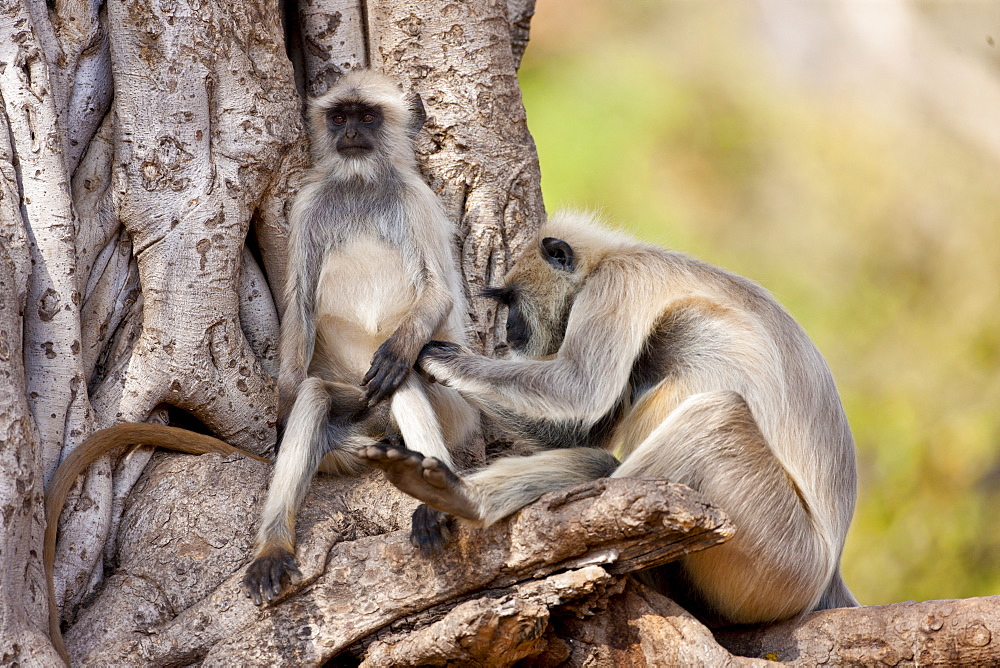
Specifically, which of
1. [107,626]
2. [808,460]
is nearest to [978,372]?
[808,460]

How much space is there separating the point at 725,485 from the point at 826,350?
4035 mm

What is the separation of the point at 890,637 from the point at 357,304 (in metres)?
1.86

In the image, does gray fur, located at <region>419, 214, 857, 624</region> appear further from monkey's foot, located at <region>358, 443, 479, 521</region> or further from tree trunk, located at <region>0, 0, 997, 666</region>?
tree trunk, located at <region>0, 0, 997, 666</region>

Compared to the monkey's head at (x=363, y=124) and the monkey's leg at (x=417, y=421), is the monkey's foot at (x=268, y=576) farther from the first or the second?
the monkey's head at (x=363, y=124)

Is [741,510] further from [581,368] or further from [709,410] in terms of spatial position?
[581,368]

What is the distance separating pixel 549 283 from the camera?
9.88ft

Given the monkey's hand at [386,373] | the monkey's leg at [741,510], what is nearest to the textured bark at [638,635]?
the monkey's leg at [741,510]

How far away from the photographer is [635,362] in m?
2.89

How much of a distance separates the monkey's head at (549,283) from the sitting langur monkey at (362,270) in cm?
24

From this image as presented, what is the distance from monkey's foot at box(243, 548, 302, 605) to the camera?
2518 mm

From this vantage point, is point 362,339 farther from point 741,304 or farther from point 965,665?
point 965,665

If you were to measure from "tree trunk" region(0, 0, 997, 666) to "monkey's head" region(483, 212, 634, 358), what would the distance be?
18.7 inches

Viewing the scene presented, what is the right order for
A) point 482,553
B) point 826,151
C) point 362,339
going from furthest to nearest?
point 826,151
point 362,339
point 482,553

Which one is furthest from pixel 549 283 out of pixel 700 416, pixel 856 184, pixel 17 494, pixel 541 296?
pixel 856 184
